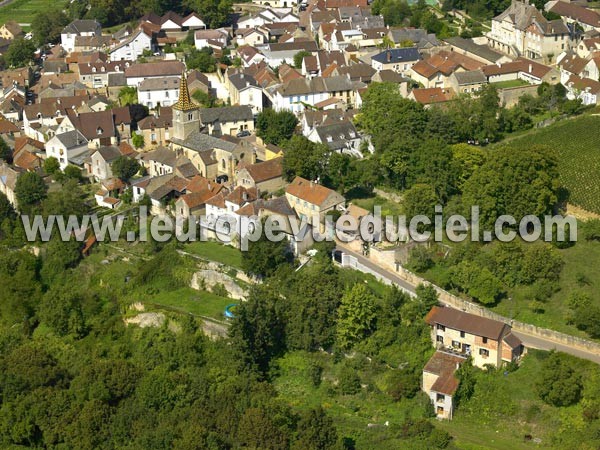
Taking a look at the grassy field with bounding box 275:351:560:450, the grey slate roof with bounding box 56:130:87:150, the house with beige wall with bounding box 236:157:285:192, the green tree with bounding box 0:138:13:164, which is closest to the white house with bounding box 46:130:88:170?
the grey slate roof with bounding box 56:130:87:150

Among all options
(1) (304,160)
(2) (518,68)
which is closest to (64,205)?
(1) (304,160)

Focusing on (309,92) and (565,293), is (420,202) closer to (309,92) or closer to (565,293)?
(565,293)

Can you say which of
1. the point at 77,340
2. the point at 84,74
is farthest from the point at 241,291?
the point at 84,74

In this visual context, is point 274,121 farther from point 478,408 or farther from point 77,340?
point 478,408

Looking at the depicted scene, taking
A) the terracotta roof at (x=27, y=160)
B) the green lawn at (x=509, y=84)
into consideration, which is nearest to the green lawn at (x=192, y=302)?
the terracotta roof at (x=27, y=160)

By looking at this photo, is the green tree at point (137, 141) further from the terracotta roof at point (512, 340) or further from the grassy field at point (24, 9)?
the grassy field at point (24, 9)
